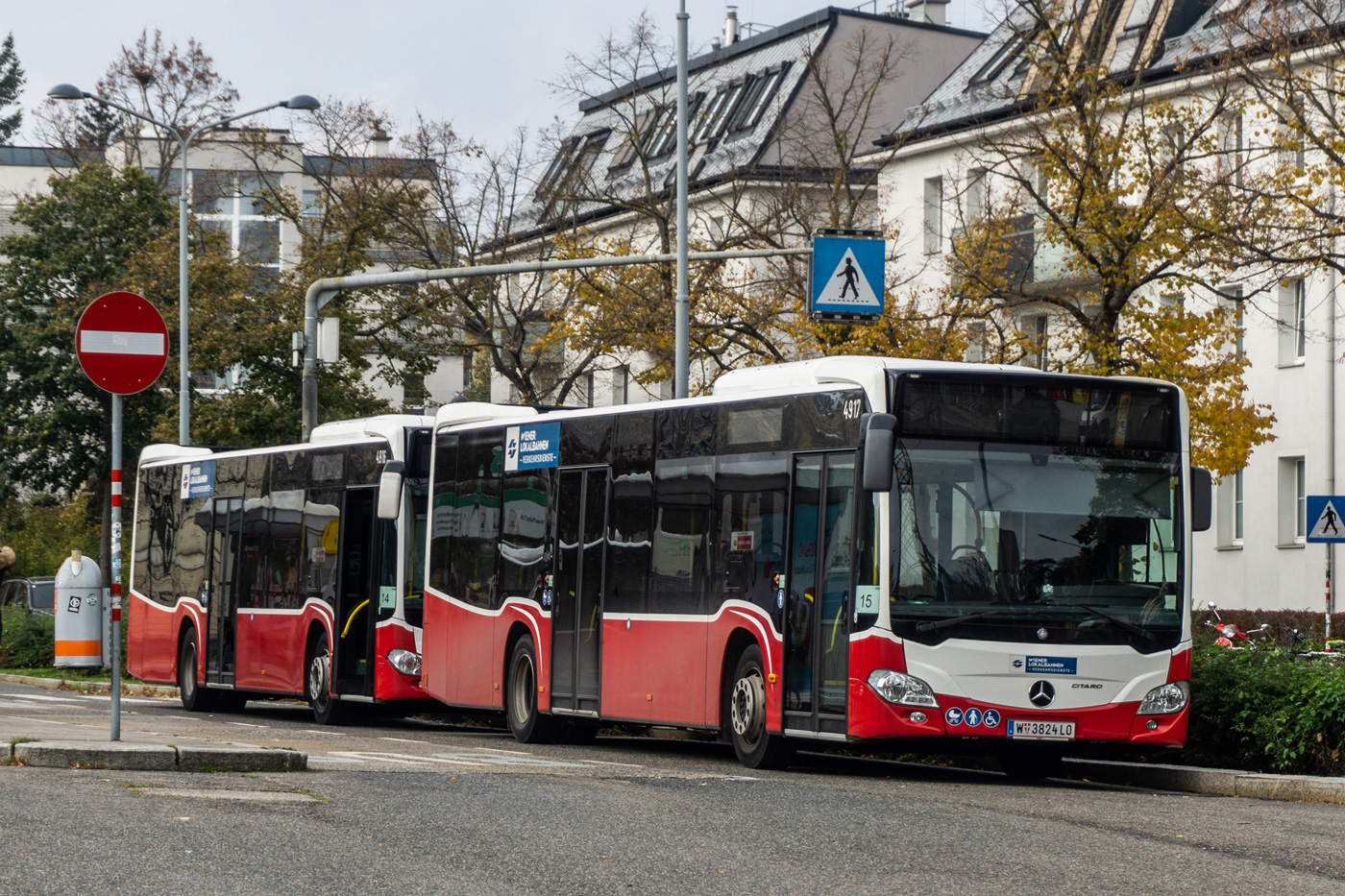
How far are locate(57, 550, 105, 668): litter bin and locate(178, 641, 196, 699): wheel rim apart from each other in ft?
31.9

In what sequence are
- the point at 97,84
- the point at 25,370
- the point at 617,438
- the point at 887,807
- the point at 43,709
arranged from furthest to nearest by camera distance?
1. the point at 97,84
2. the point at 25,370
3. the point at 43,709
4. the point at 617,438
5. the point at 887,807

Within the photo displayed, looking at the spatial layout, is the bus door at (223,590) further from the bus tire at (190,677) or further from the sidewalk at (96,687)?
the sidewalk at (96,687)

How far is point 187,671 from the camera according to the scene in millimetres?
25562

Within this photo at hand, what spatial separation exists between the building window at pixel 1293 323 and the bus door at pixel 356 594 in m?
21.1

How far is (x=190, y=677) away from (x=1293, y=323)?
22.4m

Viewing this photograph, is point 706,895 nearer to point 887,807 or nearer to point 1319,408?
point 887,807

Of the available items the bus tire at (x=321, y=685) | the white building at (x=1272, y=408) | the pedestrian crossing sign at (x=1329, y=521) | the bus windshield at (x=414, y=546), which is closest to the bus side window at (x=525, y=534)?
the bus windshield at (x=414, y=546)

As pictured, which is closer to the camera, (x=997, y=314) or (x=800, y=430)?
(x=800, y=430)

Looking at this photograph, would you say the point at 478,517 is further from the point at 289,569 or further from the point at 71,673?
the point at 71,673

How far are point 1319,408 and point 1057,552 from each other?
26.5m

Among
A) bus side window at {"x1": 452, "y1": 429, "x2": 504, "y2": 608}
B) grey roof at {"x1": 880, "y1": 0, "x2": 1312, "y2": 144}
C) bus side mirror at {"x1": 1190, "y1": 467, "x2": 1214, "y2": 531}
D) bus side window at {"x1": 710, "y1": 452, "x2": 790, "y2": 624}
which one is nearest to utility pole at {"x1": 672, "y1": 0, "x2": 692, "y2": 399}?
grey roof at {"x1": 880, "y1": 0, "x2": 1312, "y2": 144}

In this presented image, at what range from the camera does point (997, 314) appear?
1513 inches

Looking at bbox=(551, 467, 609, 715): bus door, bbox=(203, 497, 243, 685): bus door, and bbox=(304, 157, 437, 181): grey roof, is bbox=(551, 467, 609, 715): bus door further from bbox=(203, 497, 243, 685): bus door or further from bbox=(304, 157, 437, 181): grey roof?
bbox=(304, 157, 437, 181): grey roof

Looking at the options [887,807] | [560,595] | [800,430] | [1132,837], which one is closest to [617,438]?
[560,595]
